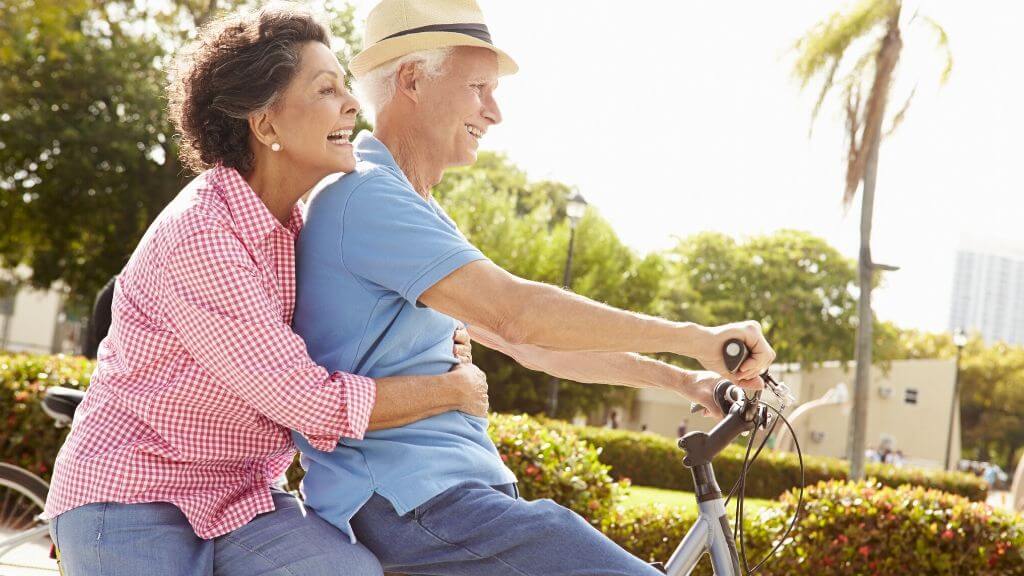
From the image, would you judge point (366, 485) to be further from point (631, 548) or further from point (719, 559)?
point (631, 548)

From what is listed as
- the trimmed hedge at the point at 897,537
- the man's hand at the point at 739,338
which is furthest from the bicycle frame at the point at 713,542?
the trimmed hedge at the point at 897,537

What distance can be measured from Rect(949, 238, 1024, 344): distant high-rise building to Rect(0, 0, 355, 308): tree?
163 meters

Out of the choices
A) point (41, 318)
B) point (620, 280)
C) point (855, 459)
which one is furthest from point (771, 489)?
point (41, 318)

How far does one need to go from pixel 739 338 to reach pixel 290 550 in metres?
1.02

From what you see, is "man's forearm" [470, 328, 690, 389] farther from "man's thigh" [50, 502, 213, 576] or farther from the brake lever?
"man's thigh" [50, 502, 213, 576]

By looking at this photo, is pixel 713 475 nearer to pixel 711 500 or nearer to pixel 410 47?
pixel 711 500

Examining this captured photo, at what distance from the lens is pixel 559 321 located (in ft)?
6.68

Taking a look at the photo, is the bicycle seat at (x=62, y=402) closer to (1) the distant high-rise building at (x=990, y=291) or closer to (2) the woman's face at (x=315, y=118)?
(2) the woman's face at (x=315, y=118)

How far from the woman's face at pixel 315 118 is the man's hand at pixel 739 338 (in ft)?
2.87

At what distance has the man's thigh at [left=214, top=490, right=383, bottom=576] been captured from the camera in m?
2.08

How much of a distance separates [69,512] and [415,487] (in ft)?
2.50

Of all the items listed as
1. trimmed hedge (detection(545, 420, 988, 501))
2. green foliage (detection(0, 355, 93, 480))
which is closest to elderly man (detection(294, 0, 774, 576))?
green foliage (detection(0, 355, 93, 480))

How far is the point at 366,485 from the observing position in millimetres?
2102

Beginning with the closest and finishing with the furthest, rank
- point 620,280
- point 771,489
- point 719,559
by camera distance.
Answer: point 719,559 < point 771,489 < point 620,280
